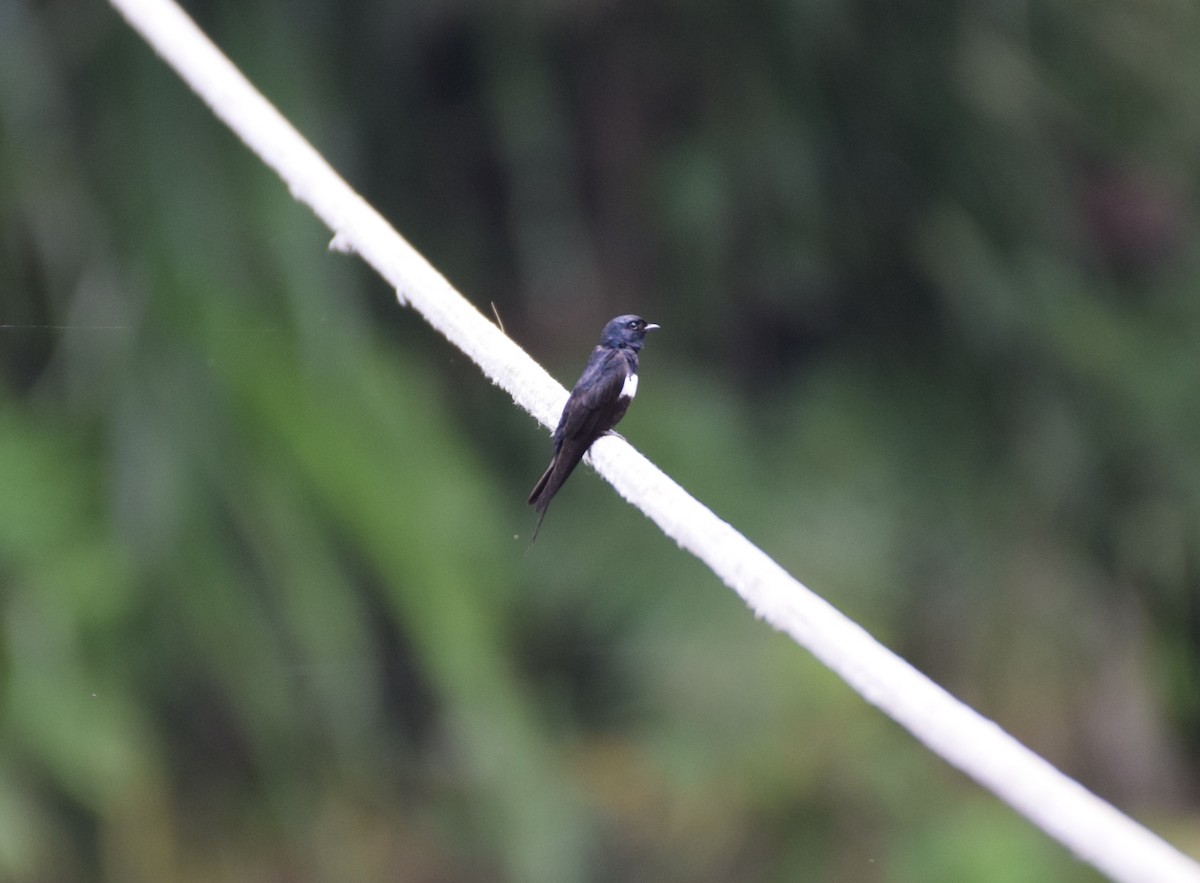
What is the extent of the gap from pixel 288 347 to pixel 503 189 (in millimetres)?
511

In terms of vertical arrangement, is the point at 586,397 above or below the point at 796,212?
above

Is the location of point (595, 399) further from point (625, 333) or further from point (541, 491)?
point (625, 333)

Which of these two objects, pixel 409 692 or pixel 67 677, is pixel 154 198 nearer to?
pixel 67 677

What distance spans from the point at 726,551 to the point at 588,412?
382mm

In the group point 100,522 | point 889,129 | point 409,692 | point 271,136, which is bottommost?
A: point 409,692

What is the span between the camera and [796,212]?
208cm

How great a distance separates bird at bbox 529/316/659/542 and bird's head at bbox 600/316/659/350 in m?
0.05

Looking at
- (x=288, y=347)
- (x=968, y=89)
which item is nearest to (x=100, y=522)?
(x=288, y=347)

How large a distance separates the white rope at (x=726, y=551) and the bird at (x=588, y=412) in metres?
0.04

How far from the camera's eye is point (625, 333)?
1.11m

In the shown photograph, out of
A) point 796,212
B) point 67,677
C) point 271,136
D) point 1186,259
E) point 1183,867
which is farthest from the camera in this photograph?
point 1186,259

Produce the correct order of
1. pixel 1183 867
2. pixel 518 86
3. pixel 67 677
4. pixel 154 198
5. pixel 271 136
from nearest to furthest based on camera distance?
pixel 1183 867, pixel 271 136, pixel 67 677, pixel 154 198, pixel 518 86

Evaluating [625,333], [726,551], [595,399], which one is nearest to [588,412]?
[595,399]

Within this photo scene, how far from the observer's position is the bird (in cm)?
88
